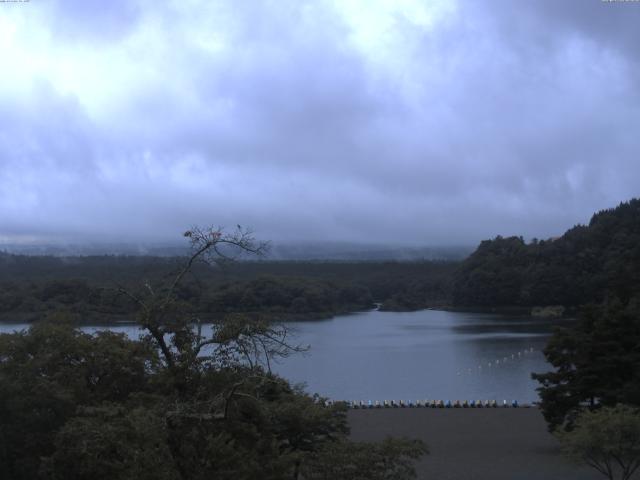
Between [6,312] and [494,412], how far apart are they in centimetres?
4063

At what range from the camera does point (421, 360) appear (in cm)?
3484

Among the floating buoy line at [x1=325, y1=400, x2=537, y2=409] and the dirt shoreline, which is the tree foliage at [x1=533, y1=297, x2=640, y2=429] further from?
the floating buoy line at [x1=325, y1=400, x2=537, y2=409]

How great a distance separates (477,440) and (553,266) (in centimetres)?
5091

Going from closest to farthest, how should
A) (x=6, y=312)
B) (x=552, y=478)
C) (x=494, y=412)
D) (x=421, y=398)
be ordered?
(x=552, y=478)
(x=494, y=412)
(x=421, y=398)
(x=6, y=312)

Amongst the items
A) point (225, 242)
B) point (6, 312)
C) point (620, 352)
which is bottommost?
point (6, 312)

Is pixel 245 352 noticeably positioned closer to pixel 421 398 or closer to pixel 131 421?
pixel 131 421

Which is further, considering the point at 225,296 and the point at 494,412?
the point at 225,296

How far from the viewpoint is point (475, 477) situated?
13.0 m

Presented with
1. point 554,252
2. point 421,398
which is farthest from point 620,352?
point 554,252

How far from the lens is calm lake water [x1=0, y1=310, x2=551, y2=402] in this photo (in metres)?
26.4

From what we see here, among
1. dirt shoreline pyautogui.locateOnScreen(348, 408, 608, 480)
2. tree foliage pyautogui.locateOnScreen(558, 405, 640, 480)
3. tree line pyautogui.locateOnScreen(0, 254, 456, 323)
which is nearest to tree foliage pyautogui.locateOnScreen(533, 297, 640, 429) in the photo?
dirt shoreline pyautogui.locateOnScreen(348, 408, 608, 480)

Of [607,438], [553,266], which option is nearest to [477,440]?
[607,438]

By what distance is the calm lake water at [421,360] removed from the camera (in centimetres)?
2641

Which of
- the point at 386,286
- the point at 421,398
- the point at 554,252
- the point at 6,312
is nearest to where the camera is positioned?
the point at 421,398
